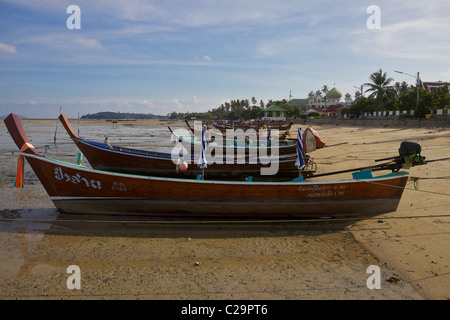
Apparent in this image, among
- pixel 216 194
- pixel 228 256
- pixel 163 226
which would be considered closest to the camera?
pixel 228 256

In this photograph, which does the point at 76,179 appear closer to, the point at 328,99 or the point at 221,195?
the point at 221,195

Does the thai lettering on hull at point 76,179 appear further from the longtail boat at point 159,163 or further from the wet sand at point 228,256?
the longtail boat at point 159,163

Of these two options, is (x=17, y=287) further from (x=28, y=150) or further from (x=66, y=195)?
(x=28, y=150)

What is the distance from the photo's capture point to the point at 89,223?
27.2 ft

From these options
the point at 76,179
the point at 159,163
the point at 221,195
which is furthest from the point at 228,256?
the point at 159,163

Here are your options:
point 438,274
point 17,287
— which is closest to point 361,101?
point 438,274

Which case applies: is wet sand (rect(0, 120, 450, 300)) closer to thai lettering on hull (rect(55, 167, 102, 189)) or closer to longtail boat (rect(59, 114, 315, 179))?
thai lettering on hull (rect(55, 167, 102, 189))

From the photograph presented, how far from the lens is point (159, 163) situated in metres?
14.2

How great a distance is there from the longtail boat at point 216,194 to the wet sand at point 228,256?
0.37 meters

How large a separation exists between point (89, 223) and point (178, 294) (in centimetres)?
456

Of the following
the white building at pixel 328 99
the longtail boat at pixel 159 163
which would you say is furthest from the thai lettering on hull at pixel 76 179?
the white building at pixel 328 99

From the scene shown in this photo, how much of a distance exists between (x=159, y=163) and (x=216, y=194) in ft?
22.1

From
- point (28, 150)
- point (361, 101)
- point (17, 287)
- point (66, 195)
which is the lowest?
point (17, 287)

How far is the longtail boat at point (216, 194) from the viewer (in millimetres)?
8180
